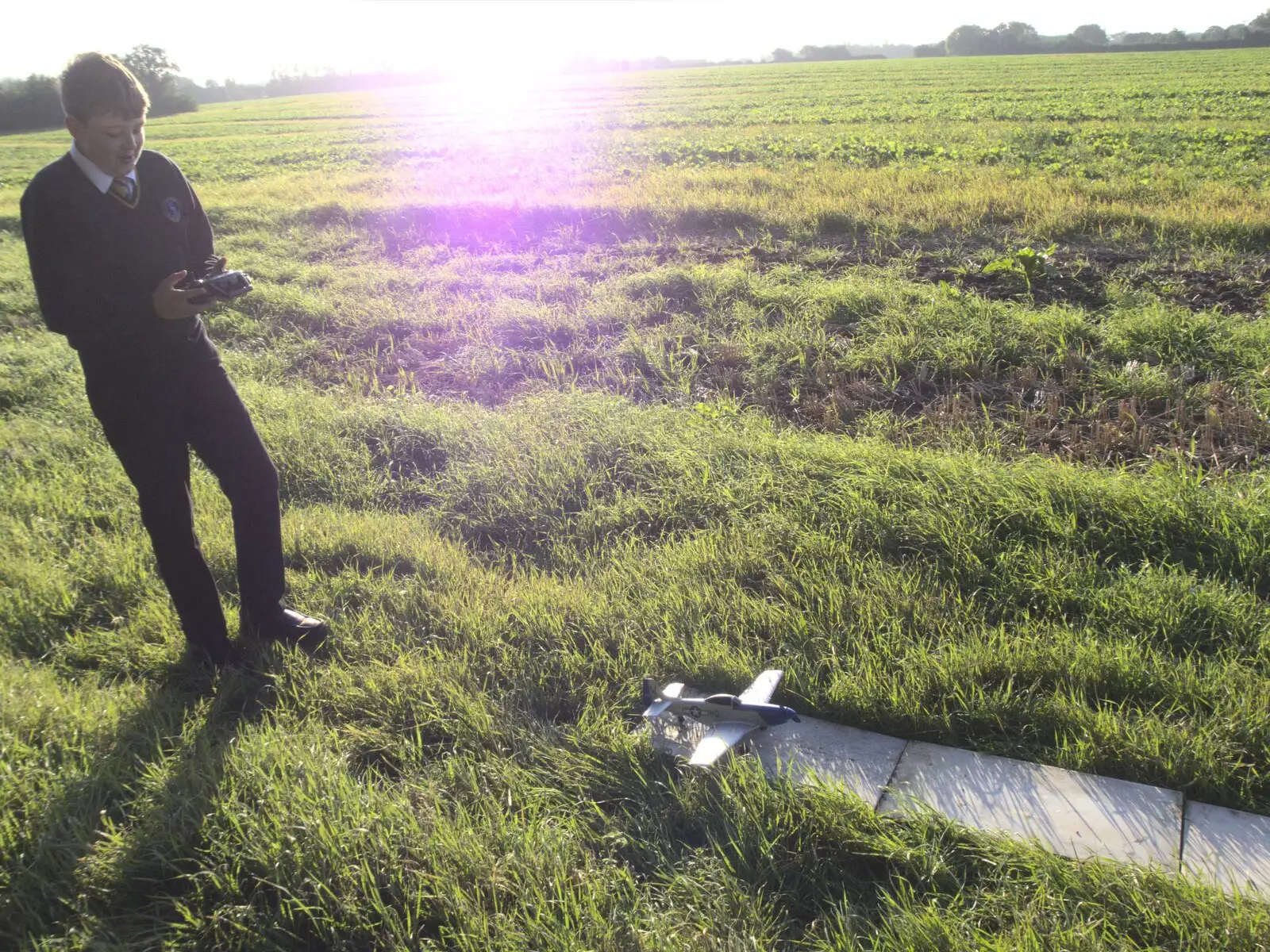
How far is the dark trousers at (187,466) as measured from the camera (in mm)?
2646

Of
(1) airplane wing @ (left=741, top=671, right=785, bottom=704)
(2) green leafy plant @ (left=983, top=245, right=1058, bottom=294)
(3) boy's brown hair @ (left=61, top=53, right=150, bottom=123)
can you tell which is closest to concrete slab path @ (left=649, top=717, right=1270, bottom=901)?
(1) airplane wing @ (left=741, top=671, right=785, bottom=704)

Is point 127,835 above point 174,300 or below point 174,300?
below

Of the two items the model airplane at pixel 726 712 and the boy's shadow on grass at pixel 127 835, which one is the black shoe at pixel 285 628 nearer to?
the boy's shadow on grass at pixel 127 835

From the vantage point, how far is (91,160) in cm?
248

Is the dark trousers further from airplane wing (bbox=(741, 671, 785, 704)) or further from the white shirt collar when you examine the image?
airplane wing (bbox=(741, 671, 785, 704))

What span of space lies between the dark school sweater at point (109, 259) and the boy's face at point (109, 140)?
0.26ft

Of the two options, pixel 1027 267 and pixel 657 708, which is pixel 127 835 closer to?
pixel 657 708

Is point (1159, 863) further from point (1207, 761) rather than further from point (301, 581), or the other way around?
point (301, 581)

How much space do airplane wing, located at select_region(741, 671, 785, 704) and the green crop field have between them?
0.41ft

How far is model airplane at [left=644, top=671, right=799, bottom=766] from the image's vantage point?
2.32 metres

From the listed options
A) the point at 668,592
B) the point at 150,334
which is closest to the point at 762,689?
the point at 668,592

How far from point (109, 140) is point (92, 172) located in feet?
0.42

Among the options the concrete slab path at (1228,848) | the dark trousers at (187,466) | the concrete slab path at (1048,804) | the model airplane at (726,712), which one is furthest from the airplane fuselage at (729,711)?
the dark trousers at (187,466)

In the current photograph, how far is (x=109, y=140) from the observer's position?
244 cm
